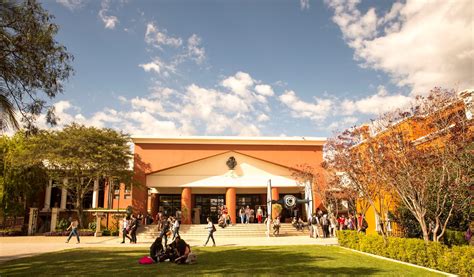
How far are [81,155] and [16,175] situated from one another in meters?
5.04

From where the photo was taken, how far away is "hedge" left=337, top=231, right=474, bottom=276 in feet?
31.0

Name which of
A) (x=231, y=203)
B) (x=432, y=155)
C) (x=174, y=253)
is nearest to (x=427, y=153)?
(x=432, y=155)

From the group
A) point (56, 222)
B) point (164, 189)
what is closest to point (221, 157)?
point (164, 189)

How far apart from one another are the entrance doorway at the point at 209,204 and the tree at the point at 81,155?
25.6 ft

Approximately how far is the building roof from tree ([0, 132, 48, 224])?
26.0 ft

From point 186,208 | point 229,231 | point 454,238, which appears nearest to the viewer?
point 454,238

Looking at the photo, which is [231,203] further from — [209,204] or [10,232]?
[10,232]

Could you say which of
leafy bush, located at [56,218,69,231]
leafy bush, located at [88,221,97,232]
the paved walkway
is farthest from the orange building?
the paved walkway

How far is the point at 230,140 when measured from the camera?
3019 centimetres

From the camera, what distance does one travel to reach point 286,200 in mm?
15414

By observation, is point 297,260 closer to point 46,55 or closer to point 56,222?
point 46,55

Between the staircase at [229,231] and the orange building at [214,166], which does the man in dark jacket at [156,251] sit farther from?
the orange building at [214,166]

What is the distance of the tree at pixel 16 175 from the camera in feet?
80.8

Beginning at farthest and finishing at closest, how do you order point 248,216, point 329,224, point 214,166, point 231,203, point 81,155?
point 214,166 < point 231,203 < point 248,216 < point 81,155 < point 329,224
